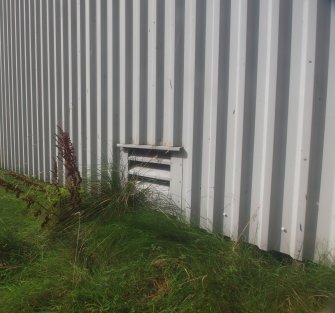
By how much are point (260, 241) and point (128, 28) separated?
85.5 inches

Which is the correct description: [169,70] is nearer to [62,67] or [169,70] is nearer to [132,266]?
[132,266]

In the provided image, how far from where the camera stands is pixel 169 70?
10.6 feet

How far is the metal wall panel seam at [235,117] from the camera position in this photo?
2.66 meters

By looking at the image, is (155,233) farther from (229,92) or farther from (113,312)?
(229,92)

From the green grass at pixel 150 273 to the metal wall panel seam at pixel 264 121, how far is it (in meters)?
0.19

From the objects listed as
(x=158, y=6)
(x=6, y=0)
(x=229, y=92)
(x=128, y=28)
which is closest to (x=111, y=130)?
(x=128, y=28)

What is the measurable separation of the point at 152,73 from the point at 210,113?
2.45 ft

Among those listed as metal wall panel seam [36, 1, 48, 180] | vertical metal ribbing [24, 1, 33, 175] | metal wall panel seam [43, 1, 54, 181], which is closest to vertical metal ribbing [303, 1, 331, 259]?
metal wall panel seam [43, 1, 54, 181]

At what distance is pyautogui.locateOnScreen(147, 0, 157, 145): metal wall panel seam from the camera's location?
3.35 m

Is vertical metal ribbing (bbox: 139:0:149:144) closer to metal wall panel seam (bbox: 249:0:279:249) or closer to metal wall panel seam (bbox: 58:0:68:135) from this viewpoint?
metal wall panel seam (bbox: 249:0:279:249)

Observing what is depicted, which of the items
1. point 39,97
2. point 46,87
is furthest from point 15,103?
point 46,87

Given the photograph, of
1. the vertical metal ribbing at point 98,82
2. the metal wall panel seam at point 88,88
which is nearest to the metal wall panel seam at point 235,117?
the vertical metal ribbing at point 98,82

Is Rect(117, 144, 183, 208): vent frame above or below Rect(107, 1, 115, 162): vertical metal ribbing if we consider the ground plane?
below

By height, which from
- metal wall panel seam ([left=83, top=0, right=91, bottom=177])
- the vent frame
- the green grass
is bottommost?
the green grass
